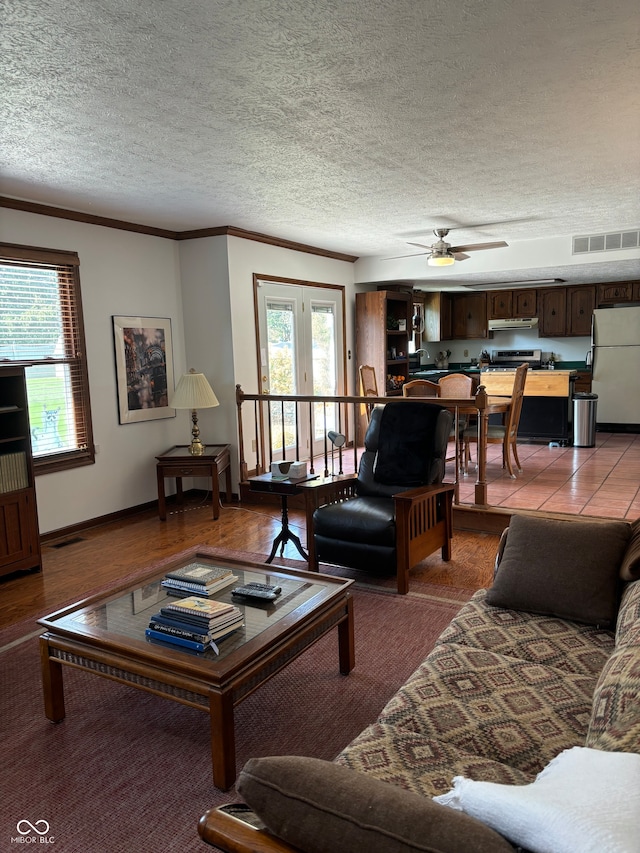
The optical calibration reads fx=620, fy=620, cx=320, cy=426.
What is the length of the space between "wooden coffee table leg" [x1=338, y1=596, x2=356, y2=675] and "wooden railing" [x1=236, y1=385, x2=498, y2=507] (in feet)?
6.15

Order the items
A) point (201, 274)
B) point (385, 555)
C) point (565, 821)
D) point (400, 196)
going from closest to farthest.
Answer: point (565, 821) < point (385, 555) < point (400, 196) < point (201, 274)

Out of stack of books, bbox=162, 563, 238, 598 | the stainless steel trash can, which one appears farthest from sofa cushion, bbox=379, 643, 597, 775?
the stainless steel trash can

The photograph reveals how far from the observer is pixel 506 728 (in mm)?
1638

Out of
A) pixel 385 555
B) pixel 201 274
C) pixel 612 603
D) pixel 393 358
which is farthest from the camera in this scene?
pixel 393 358

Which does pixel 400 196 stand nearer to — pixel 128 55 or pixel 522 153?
pixel 522 153

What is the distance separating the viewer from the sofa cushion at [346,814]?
89 cm

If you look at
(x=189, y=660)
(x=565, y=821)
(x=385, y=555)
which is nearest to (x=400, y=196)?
(x=385, y=555)

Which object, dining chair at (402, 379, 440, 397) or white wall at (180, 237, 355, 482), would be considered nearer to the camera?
white wall at (180, 237, 355, 482)

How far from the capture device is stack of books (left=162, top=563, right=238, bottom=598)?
2.56 m

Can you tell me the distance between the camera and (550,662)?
1.97 m

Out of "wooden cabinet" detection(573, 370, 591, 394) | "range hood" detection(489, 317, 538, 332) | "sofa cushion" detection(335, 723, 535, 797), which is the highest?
"range hood" detection(489, 317, 538, 332)

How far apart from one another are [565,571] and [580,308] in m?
7.97

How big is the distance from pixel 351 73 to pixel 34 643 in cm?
303
